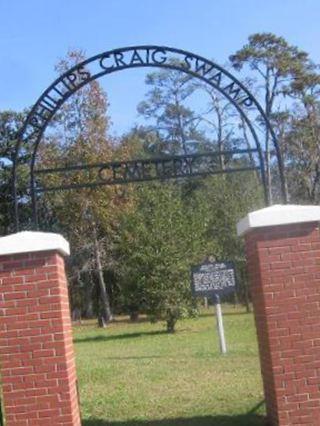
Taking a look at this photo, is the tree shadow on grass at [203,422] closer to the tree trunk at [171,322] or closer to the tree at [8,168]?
the tree trunk at [171,322]

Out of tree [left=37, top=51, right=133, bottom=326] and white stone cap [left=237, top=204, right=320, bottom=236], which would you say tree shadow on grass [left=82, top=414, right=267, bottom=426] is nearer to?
white stone cap [left=237, top=204, right=320, bottom=236]

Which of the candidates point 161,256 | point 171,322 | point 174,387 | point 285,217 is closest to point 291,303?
point 285,217

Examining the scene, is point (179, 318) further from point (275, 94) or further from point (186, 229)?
point (275, 94)

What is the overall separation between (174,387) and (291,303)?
4.49m

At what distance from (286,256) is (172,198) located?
78.4 ft

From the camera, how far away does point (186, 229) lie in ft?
95.5

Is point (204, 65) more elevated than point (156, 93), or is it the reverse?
point (156, 93)

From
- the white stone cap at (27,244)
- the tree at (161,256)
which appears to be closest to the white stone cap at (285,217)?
the white stone cap at (27,244)

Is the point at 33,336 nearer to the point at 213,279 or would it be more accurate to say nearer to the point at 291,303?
the point at 291,303

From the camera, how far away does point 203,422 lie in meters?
8.48

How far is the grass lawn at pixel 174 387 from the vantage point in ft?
29.4

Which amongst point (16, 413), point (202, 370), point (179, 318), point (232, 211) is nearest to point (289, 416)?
point (16, 413)

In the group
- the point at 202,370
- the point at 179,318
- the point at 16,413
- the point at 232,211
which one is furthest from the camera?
the point at 232,211

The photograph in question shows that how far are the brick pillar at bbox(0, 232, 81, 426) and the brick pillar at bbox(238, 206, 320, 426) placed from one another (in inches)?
75.5
